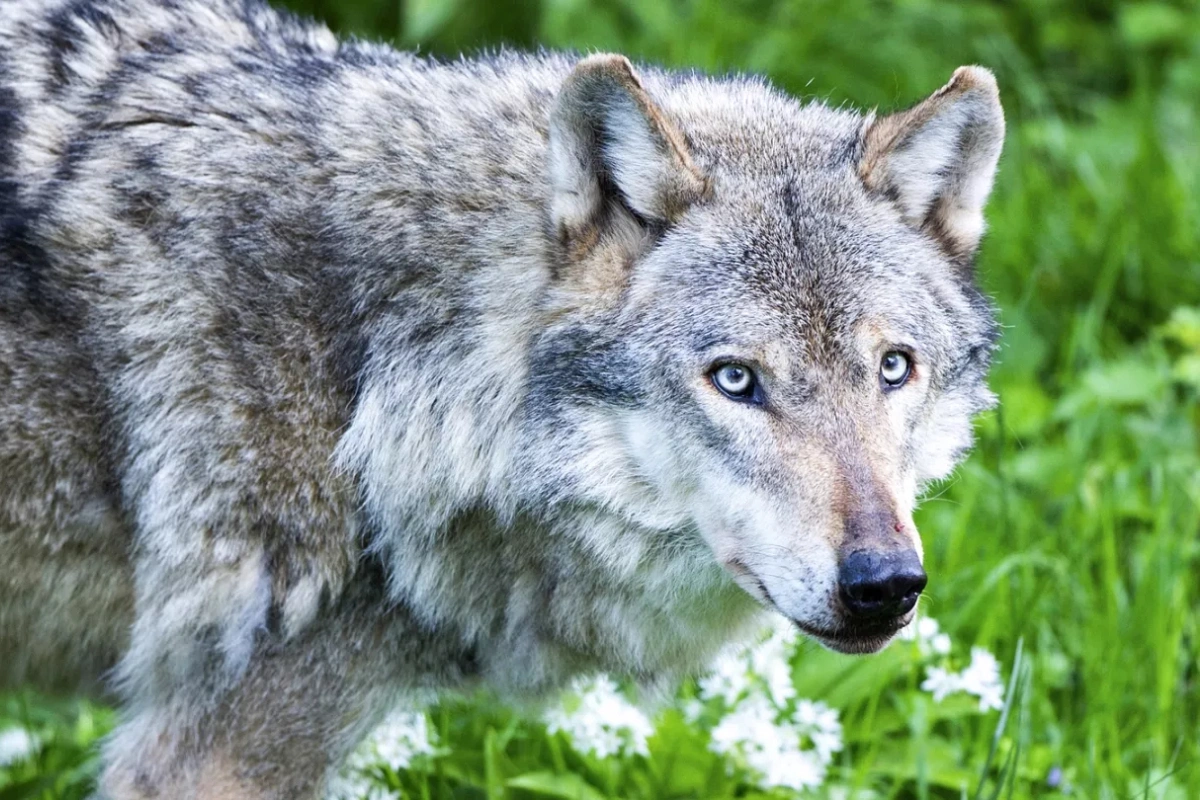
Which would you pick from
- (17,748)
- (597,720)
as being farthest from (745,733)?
(17,748)

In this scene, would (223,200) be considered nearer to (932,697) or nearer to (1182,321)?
(932,697)

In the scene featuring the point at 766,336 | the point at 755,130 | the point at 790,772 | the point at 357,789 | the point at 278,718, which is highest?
the point at 755,130

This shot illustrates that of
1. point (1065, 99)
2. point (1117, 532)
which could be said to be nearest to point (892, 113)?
point (1117, 532)

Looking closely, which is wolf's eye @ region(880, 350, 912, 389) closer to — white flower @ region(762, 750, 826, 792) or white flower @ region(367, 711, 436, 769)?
white flower @ region(762, 750, 826, 792)

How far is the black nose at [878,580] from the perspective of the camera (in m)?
2.97

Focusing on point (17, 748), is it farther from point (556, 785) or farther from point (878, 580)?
point (878, 580)

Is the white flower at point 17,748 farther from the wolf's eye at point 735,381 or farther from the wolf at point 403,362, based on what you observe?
the wolf's eye at point 735,381

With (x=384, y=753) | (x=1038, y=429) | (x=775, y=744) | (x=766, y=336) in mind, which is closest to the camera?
(x=766, y=336)

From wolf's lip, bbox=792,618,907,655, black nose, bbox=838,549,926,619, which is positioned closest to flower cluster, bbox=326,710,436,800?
wolf's lip, bbox=792,618,907,655

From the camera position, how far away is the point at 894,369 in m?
3.35

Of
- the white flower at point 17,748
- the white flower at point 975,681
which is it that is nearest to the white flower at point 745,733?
the white flower at point 975,681

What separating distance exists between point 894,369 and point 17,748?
3.01 m

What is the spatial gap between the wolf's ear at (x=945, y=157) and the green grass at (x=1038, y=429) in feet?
2.92

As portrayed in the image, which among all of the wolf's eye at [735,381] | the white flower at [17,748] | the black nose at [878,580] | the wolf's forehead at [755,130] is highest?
the wolf's forehead at [755,130]
